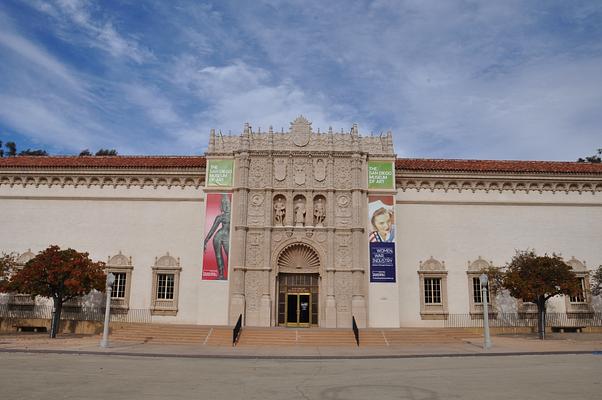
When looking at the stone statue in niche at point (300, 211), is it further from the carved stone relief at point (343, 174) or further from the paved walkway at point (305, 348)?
the paved walkway at point (305, 348)

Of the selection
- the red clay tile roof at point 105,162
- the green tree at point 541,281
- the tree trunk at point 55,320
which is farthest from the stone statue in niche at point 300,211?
the tree trunk at point 55,320

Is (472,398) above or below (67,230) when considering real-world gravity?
below

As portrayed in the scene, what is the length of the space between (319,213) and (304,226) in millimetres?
1346

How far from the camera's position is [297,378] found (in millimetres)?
13727

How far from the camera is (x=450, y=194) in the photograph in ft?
109

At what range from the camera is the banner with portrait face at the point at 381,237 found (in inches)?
1206

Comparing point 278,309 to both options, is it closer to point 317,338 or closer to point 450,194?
point 317,338

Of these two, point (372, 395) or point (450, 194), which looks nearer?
point (372, 395)

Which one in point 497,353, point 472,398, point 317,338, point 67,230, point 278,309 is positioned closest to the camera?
point 472,398

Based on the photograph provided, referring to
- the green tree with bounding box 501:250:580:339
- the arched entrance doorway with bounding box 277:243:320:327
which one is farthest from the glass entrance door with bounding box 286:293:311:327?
the green tree with bounding box 501:250:580:339

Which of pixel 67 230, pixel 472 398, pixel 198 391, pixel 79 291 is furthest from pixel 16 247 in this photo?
pixel 472 398

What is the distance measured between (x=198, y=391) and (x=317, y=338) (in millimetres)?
15399

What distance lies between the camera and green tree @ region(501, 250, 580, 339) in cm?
2605

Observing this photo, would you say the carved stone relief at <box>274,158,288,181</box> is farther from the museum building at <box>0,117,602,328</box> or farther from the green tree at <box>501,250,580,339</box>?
the green tree at <box>501,250,580,339</box>
